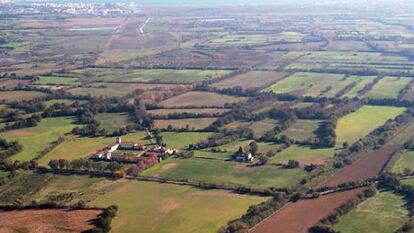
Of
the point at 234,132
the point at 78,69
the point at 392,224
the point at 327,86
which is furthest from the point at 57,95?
the point at 392,224

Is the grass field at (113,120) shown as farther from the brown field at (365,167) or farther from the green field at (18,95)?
the brown field at (365,167)

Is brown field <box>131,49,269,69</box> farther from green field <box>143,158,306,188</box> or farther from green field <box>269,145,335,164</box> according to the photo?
green field <box>143,158,306,188</box>

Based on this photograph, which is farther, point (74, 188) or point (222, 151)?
point (222, 151)

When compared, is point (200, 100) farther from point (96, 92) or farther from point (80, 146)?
point (80, 146)

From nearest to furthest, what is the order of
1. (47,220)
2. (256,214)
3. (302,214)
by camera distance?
(47,220), (256,214), (302,214)

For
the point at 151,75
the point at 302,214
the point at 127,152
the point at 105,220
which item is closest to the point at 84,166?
the point at 127,152

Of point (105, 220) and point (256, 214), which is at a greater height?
point (105, 220)

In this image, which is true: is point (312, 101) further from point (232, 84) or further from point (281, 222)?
point (281, 222)

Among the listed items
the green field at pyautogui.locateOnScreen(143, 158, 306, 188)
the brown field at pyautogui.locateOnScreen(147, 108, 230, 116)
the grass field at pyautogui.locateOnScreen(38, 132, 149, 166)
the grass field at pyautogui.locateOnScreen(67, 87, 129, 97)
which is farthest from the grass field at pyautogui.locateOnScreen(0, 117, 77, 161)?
the grass field at pyautogui.locateOnScreen(67, 87, 129, 97)
